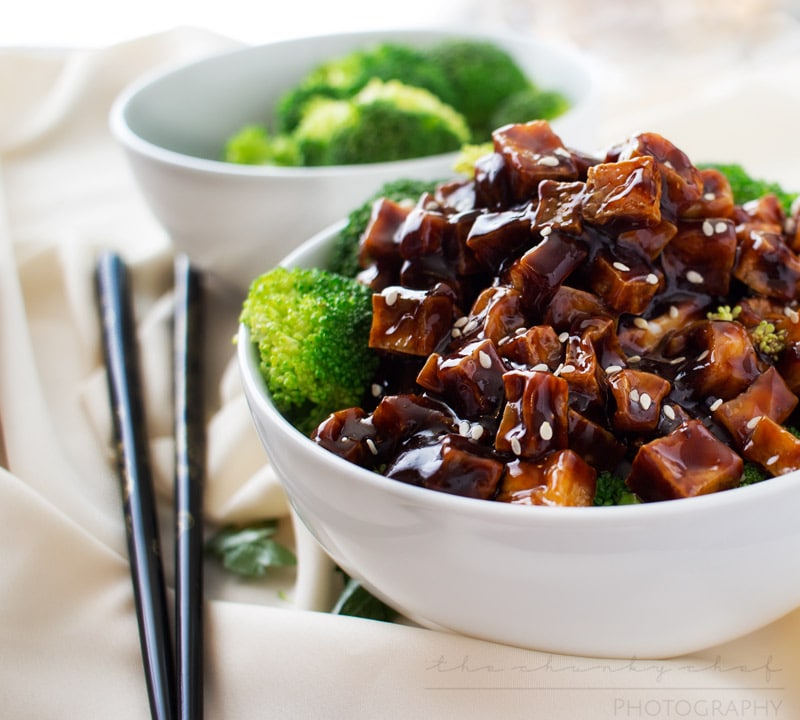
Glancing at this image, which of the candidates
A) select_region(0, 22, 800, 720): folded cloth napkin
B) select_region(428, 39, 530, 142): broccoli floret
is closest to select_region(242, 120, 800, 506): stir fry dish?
select_region(0, 22, 800, 720): folded cloth napkin

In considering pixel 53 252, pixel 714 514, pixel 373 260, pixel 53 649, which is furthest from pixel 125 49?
pixel 714 514

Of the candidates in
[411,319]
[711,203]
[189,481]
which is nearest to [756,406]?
[711,203]

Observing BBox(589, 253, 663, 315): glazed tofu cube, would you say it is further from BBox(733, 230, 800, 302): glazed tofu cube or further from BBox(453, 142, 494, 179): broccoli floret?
BBox(453, 142, 494, 179): broccoli floret

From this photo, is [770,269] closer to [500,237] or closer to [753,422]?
[753,422]

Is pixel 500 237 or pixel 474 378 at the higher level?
pixel 500 237

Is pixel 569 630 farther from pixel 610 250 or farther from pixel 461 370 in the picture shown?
pixel 610 250

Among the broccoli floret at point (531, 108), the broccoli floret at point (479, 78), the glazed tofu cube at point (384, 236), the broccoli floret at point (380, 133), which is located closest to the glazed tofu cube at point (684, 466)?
the glazed tofu cube at point (384, 236)
